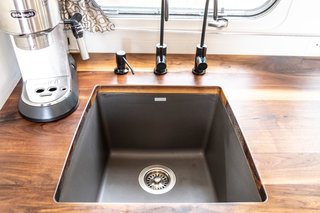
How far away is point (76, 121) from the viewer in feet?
2.41

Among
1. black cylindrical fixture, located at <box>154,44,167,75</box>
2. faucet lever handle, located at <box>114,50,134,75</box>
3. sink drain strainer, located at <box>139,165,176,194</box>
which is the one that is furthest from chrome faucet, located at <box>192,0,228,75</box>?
sink drain strainer, located at <box>139,165,176,194</box>

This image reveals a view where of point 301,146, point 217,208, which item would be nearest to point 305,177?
point 301,146

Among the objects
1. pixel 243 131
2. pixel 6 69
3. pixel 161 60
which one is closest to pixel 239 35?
pixel 161 60

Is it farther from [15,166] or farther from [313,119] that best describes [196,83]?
[15,166]

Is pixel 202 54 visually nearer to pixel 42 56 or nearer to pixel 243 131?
pixel 243 131

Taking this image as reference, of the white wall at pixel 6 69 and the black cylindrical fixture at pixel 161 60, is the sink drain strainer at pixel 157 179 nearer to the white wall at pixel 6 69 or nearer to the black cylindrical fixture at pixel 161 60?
the black cylindrical fixture at pixel 161 60

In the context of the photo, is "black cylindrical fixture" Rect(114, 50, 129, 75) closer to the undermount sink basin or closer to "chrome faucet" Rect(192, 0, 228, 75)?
the undermount sink basin

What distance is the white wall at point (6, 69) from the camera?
81cm

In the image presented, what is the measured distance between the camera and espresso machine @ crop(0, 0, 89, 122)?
0.56 metres

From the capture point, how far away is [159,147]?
1.00m

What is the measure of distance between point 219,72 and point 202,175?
14.6 inches

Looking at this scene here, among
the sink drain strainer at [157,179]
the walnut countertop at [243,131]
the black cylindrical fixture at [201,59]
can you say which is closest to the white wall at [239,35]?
the walnut countertop at [243,131]

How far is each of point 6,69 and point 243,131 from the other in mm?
734

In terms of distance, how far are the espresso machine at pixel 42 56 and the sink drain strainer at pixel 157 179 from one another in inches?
13.4
